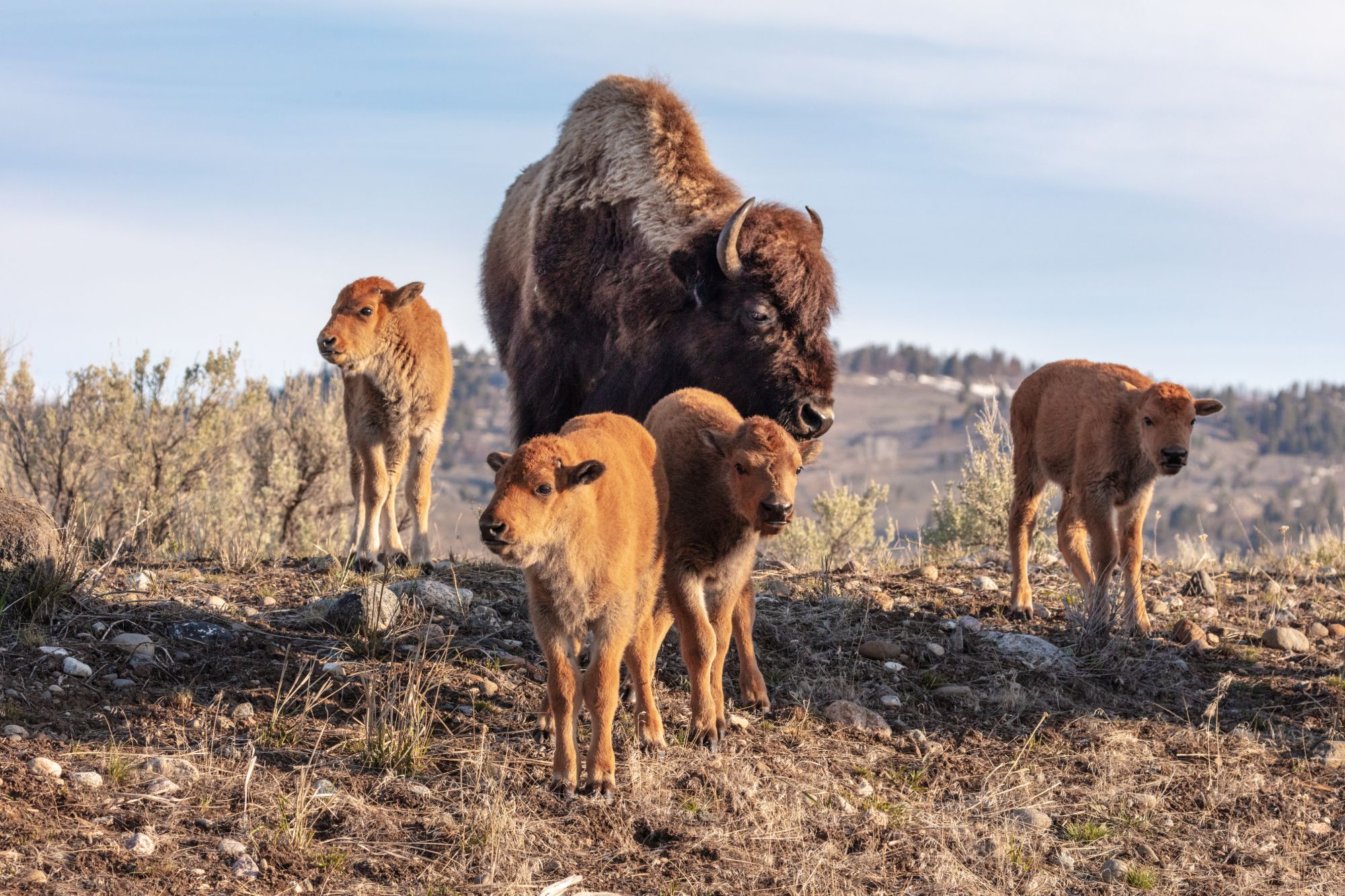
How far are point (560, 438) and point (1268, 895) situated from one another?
3.23 m

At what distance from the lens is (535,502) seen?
449cm

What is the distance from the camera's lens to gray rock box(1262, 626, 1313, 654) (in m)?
7.59

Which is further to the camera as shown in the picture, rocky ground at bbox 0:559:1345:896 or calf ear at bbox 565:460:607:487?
calf ear at bbox 565:460:607:487

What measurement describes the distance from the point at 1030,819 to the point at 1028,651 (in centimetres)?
184

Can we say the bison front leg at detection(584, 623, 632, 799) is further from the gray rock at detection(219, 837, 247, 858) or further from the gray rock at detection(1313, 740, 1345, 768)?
the gray rock at detection(1313, 740, 1345, 768)

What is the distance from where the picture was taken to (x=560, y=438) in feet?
15.7

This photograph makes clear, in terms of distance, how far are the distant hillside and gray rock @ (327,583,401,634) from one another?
81.7m

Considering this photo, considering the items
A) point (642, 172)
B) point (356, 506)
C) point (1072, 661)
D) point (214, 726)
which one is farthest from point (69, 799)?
point (642, 172)

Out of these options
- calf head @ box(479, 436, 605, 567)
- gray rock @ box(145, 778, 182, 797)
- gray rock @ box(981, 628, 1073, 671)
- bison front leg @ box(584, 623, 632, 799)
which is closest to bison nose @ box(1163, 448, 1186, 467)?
gray rock @ box(981, 628, 1073, 671)

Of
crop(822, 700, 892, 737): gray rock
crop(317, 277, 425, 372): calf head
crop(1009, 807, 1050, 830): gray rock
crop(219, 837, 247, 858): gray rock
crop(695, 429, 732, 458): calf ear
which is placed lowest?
crop(1009, 807, 1050, 830): gray rock

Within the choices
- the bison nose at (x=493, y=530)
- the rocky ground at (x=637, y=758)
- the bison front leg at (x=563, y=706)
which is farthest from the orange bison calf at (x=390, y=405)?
the bison nose at (x=493, y=530)

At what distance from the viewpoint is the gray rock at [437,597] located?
21.1ft

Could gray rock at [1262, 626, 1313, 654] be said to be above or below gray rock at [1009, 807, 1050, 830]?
above

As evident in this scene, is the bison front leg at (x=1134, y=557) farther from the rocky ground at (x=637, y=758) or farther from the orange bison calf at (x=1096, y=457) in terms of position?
the rocky ground at (x=637, y=758)
